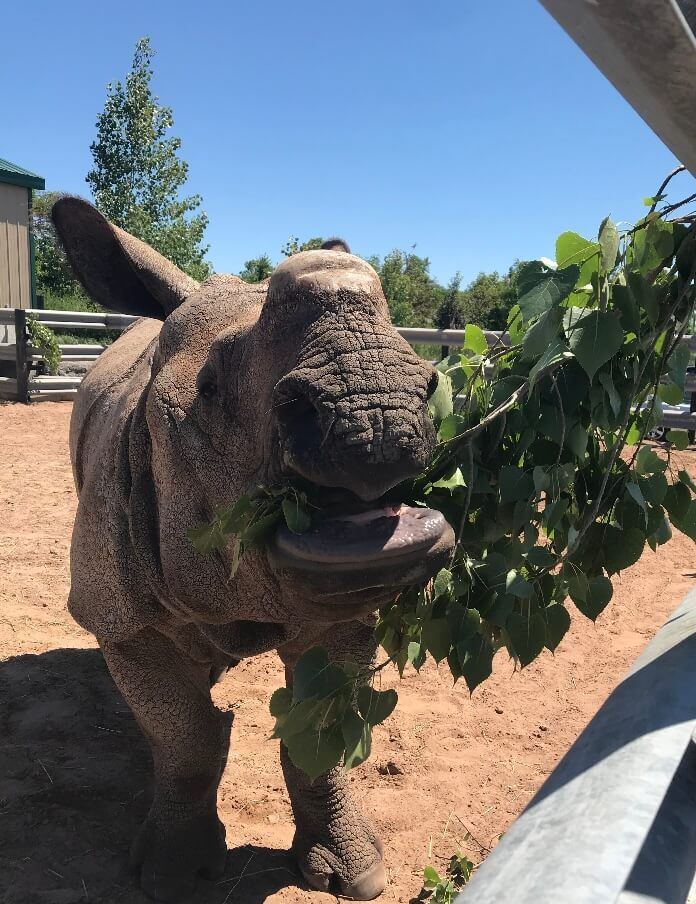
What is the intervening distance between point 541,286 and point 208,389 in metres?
1.00

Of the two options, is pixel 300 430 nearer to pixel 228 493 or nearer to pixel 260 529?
pixel 260 529

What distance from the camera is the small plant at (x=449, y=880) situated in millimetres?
2885

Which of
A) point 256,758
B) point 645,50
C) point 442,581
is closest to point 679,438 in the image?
point 442,581

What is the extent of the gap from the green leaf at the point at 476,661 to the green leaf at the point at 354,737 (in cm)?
29

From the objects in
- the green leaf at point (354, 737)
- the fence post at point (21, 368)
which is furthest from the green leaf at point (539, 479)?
the fence post at point (21, 368)

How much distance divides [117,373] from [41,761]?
75.6 inches

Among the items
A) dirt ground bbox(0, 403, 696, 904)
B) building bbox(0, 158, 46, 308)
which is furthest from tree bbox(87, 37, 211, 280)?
dirt ground bbox(0, 403, 696, 904)

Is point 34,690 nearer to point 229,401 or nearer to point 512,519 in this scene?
point 229,401

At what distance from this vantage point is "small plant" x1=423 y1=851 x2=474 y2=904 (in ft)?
9.46

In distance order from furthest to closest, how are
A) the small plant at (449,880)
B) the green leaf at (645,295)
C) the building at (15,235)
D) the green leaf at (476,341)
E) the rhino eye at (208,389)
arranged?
the building at (15,235) < the small plant at (449,880) < the green leaf at (476,341) < the rhino eye at (208,389) < the green leaf at (645,295)

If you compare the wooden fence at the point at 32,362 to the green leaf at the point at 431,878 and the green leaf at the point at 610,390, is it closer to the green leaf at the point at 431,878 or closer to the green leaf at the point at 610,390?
the green leaf at the point at 431,878

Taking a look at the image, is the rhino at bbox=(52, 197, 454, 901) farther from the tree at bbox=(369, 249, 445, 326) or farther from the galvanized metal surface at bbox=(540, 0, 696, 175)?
the tree at bbox=(369, 249, 445, 326)

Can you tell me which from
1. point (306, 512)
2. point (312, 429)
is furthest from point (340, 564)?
point (312, 429)

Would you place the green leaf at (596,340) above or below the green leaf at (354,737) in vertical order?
above
